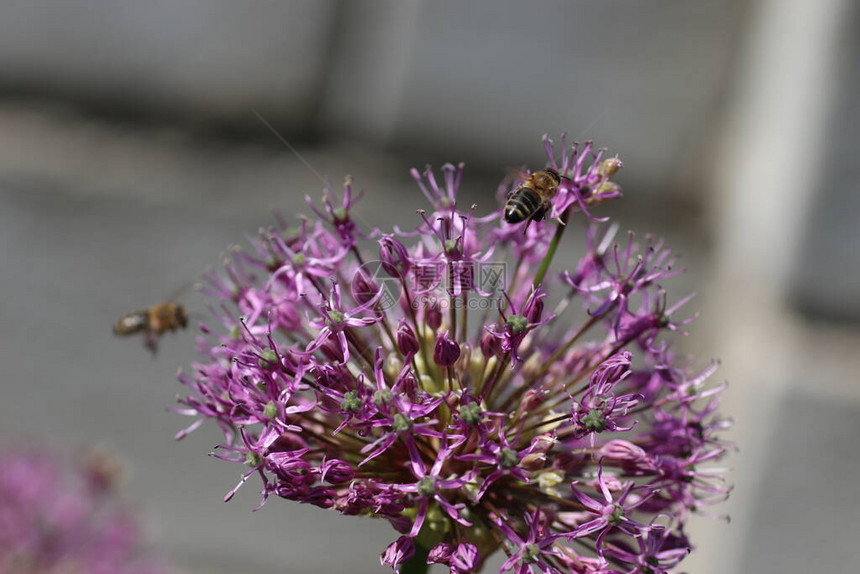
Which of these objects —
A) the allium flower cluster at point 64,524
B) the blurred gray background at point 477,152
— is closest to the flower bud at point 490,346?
the allium flower cluster at point 64,524

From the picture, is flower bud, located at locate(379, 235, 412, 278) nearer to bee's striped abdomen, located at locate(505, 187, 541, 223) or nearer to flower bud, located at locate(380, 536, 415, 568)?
bee's striped abdomen, located at locate(505, 187, 541, 223)

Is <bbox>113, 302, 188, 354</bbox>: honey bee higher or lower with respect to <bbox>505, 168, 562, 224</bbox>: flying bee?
lower

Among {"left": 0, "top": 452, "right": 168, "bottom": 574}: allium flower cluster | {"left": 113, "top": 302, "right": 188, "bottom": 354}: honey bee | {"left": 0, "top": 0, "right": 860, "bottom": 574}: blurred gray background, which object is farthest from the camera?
{"left": 0, "top": 0, "right": 860, "bottom": 574}: blurred gray background

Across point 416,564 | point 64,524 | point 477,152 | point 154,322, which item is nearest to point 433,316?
point 416,564

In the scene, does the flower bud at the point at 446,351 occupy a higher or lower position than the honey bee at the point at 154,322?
higher

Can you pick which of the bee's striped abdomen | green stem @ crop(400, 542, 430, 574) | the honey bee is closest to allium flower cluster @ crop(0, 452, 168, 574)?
the honey bee

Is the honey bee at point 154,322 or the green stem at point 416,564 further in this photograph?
the honey bee at point 154,322

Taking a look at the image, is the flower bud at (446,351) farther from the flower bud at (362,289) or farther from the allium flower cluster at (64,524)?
the allium flower cluster at (64,524)

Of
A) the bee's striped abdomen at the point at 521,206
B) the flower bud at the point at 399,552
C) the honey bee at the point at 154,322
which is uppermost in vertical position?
the bee's striped abdomen at the point at 521,206
